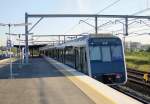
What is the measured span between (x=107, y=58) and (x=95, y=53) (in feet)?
2.39

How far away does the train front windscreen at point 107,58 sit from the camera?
21938mm

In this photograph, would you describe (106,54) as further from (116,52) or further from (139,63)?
(139,63)

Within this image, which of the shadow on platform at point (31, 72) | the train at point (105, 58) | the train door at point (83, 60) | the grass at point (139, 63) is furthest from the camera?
the grass at point (139, 63)

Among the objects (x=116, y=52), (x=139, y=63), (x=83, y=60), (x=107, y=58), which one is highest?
(x=116, y=52)

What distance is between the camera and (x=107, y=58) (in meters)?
22.3

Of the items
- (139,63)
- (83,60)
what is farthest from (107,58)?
(139,63)

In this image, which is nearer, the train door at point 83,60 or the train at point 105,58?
the train at point 105,58

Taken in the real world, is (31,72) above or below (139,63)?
above

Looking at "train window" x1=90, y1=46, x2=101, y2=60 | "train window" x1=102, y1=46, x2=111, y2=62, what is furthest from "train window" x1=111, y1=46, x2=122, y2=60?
"train window" x1=90, y1=46, x2=101, y2=60

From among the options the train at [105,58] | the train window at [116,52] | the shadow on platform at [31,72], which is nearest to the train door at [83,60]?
the train at [105,58]

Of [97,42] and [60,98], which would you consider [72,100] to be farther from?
[97,42]

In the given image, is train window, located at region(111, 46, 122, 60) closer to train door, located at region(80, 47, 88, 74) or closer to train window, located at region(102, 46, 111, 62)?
train window, located at region(102, 46, 111, 62)

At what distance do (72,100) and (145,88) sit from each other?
10.8 meters

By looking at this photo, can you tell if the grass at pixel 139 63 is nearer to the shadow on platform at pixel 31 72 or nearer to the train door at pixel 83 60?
the shadow on platform at pixel 31 72
